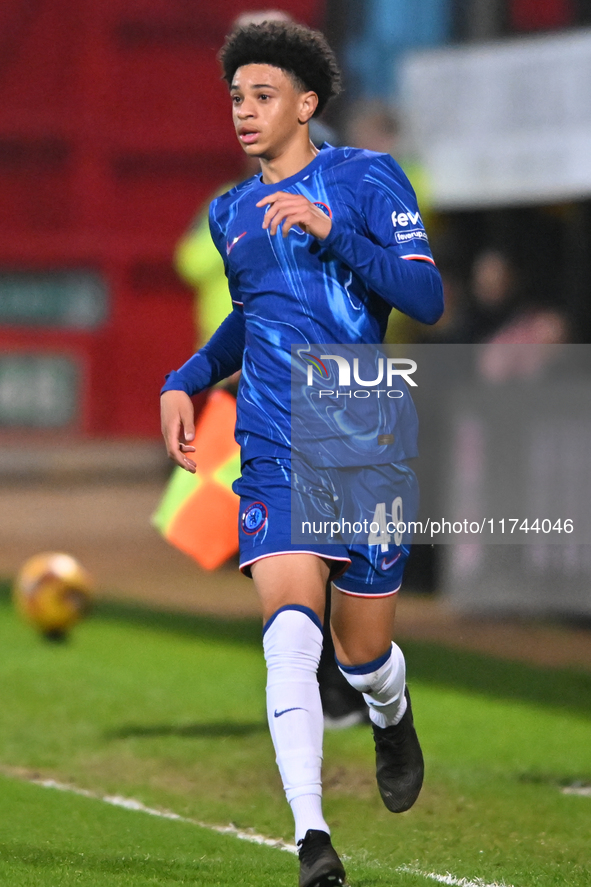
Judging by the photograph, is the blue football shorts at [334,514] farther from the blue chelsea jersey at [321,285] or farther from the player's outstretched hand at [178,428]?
the player's outstretched hand at [178,428]

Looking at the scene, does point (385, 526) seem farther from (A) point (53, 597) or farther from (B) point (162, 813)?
(A) point (53, 597)

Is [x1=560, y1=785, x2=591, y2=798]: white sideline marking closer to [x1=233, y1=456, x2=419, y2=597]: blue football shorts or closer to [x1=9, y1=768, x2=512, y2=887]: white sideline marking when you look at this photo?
[x1=9, y1=768, x2=512, y2=887]: white sideline marking

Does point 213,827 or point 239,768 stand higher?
point 213,827

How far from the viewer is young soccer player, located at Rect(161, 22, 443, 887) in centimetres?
385

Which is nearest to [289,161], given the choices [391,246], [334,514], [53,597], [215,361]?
[391,246]

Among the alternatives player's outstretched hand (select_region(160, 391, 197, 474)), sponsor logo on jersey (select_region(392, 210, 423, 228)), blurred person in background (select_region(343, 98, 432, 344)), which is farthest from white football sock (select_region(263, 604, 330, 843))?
blurred person in background (select_region(343, 98, 432, 344))

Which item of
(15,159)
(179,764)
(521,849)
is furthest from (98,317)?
(521,849)

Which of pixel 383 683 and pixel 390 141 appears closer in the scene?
pixel 383 683

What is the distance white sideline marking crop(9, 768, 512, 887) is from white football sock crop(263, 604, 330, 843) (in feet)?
2.03

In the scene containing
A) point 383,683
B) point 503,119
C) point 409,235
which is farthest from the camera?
point 503,119

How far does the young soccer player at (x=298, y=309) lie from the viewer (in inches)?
151

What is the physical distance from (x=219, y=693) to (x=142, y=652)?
1302 millimetres

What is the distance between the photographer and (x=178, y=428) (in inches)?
165

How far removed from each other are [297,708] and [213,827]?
120cm
